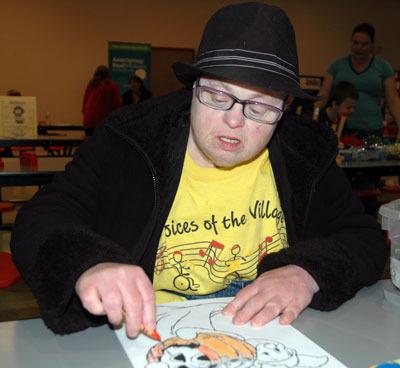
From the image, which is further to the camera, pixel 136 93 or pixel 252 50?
pixel 136 93

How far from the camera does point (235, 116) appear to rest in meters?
0.96

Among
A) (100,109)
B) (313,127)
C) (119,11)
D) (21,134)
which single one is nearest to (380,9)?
(119,11)

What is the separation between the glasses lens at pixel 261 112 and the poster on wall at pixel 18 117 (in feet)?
9.38

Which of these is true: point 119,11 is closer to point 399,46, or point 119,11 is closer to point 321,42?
point 321,42

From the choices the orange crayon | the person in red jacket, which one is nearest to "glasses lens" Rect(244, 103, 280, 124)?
the orange crayon

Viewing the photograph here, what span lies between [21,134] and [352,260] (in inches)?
128

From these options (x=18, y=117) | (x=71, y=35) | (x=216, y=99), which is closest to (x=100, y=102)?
(x=18, y=117)

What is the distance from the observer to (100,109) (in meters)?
5.93

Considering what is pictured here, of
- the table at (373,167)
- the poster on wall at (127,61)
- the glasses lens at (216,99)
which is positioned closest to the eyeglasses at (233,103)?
the glasses lens at (216,99)

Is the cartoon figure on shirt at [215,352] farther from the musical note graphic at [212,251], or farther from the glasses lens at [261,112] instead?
the glasses lens at [261,112]

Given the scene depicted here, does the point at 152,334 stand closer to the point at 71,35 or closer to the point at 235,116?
the point at 235,116

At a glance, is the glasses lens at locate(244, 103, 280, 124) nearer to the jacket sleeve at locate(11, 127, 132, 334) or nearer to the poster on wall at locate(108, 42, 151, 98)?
the jacket sleeve at locate(11, 127, 132, 334)

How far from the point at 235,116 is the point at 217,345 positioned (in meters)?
0.44

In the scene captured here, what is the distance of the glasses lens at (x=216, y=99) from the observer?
38.4 inches
